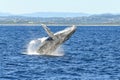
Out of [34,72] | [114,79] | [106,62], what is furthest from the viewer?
[106,62]

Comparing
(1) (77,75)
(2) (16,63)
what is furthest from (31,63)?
(1) (77,75)

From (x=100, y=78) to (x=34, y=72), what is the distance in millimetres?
5014

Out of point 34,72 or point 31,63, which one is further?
point 31,63

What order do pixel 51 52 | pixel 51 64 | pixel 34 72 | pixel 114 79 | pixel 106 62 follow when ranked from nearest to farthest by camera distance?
pixel 114 79 < pixel 34 72 < pixel 51 64 < pixel 106 62 < pixel 51 52

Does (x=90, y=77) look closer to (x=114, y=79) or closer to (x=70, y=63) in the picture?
(x=114, y=79)

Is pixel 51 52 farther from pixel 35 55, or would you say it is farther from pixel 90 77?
pixel 90 77

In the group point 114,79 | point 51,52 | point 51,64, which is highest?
point 51,52

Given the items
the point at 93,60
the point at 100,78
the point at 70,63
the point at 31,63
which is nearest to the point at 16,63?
the point at 31,63

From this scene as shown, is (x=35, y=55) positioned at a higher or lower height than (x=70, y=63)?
higher

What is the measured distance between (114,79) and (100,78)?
100 centimetres

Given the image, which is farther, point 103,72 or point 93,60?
point 93,60

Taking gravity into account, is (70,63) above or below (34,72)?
above

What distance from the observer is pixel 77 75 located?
37750mm

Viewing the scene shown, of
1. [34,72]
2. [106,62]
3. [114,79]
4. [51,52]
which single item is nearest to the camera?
[114,79]
